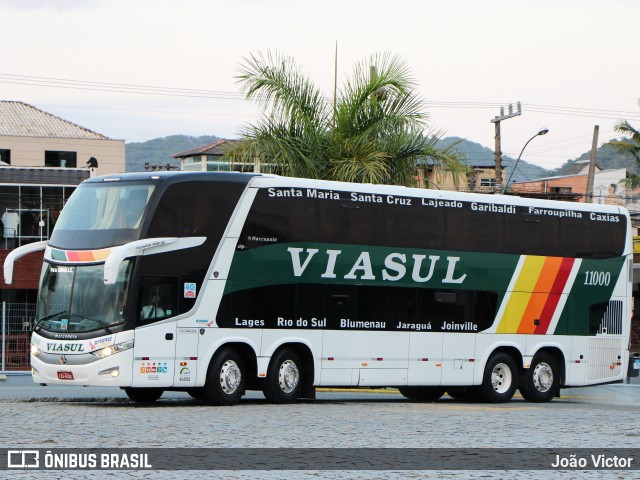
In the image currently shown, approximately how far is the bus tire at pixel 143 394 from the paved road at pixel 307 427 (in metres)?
0.30

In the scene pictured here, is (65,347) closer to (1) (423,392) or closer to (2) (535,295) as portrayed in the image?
(1) (423,392)

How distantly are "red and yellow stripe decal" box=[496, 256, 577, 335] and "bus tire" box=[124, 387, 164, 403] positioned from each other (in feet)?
24.4

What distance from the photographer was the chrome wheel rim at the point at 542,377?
2689 cm

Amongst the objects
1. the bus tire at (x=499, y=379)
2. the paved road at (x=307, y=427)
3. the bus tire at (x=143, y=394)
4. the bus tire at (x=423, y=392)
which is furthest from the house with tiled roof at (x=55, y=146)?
the paved road at (x=307, y=427)

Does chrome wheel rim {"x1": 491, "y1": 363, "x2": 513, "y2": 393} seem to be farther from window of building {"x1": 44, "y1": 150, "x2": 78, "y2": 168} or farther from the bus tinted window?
window of building {"x1": 44, "y1": 150, "x2": 78, "y2": 168}

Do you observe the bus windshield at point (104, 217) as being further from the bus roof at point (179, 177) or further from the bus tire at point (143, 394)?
the bus tire at point (143, 394)

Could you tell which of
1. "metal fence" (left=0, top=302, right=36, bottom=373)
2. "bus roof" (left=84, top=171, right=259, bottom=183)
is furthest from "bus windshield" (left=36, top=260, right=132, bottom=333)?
"metal fence" (left=0, top=302, right=36, bottom=373)

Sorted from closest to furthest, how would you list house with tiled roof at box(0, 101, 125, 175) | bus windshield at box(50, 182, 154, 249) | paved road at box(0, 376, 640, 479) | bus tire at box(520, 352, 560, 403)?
paved road at box(0, 376, 640, 479), bus windshield at box(50, 182, 154, 249), bus tire at box(520, 352, 560, 403), house with tiled roof at box(0, 101, 125, 175)

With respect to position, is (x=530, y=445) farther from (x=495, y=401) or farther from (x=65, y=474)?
(x=495, y=401)

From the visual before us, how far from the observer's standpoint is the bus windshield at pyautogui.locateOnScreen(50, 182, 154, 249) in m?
21.3

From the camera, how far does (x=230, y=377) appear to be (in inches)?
870

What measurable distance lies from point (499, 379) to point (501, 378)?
0.08 m

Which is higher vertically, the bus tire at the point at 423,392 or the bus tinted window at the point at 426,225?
the bus tinted window at the point at 426,225

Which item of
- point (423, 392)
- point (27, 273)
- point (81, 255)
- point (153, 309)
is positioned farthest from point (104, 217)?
point (27, 273)
